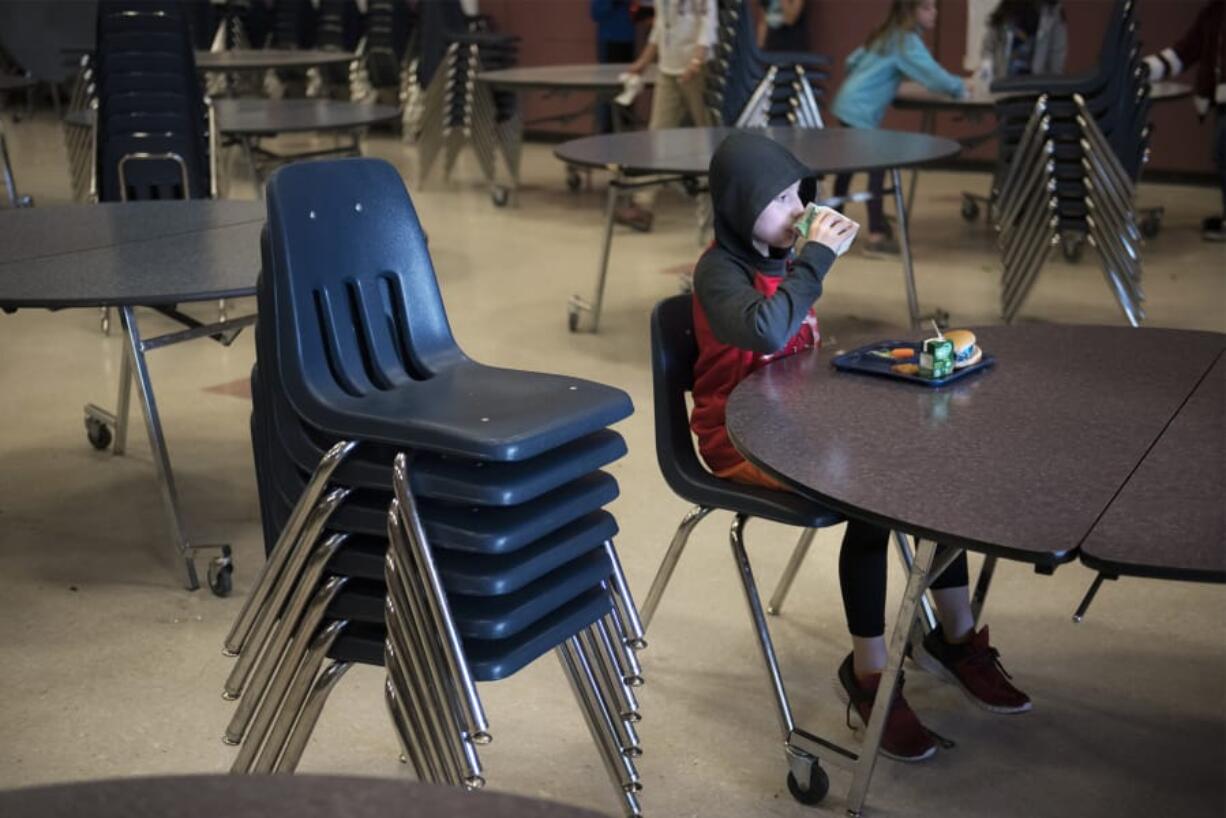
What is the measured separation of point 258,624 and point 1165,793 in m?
1.41

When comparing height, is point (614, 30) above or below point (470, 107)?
above

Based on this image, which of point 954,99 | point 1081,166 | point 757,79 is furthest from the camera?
point 954,99

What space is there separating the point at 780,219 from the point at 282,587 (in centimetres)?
103

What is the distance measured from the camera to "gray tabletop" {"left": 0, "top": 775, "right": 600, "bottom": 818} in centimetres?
89

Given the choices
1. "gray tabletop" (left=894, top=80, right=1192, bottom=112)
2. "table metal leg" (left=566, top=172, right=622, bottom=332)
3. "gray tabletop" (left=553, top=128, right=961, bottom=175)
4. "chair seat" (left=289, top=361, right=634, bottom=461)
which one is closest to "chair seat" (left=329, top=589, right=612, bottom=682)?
"chair seat" (left=289, top=361, right=634, bottom=461)

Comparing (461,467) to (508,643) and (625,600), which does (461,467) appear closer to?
(508,643)

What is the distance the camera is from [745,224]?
253cm

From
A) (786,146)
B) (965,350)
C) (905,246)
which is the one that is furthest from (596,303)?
(965,350)

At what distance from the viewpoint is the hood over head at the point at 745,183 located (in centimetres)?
250

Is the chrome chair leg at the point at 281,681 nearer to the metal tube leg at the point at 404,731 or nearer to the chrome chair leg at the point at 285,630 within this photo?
the chrome chair leg at the point at 285,630

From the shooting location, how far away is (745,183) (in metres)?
2.50

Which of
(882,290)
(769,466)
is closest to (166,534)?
(769,466)

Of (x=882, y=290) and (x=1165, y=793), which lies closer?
(x=1165, y=793)

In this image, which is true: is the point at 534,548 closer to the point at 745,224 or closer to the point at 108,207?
the point at 745,224
